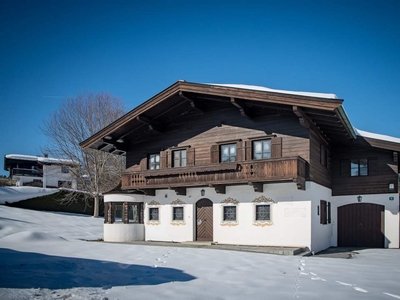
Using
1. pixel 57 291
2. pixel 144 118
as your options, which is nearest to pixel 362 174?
pixel 144 118

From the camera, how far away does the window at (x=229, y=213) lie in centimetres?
1792

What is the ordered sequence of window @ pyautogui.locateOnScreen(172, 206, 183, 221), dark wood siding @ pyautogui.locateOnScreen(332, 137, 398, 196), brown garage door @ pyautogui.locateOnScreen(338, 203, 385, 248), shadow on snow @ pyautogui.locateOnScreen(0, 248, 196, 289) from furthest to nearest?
1. window @ pyautogui.locateOnScreen(172, 206, 183, 221)
2. brown garage door @ pyautogui.locateOnScreen(338, 203, 385, 248)
3. dark wood siding @ pyautogui.locateOnScreen(332, 137, 398, 196)
4. shadow on snow @ pyautogui.locateOnScreen(0, 248, 196, 289)

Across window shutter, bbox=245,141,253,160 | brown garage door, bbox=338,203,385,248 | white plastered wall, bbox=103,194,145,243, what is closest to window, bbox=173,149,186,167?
white plastered wall, bbox=103,194,145,243

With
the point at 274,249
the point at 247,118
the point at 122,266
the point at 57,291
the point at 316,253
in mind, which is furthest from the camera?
the point at 247,118

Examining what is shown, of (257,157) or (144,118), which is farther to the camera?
(144,118)

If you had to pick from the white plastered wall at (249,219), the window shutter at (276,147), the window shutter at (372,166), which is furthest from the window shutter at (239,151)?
the window shutter at (372,166)

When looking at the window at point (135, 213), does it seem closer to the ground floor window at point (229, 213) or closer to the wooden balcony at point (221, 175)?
the wooden balcony at point (221, 175)

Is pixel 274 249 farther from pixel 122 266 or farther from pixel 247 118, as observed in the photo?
pixel 122 266

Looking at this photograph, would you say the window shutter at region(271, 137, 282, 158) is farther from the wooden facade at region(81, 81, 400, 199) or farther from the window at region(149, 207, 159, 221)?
the window at region(149, 207, 159, 221)

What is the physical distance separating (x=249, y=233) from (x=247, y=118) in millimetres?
5068

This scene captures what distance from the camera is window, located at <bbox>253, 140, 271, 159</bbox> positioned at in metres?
17.2

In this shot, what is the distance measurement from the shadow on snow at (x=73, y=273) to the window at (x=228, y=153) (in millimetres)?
8759

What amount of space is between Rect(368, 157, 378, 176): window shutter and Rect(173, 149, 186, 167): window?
8958mm

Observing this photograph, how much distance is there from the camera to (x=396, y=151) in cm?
1786
